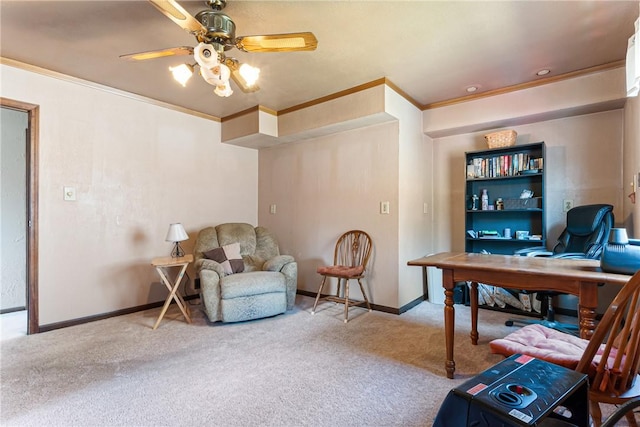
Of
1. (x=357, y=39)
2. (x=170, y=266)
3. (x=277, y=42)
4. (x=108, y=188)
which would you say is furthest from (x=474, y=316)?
(x=108, y=188)

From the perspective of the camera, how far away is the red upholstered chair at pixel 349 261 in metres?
3.35

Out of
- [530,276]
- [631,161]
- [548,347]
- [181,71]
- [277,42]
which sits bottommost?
[548,347]

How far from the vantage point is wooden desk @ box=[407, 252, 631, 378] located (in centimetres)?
157

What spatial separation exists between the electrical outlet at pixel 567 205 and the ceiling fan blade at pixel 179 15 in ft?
12.1

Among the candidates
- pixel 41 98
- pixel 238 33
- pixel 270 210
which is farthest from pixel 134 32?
pixel 270 210

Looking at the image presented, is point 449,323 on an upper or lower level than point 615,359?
lower

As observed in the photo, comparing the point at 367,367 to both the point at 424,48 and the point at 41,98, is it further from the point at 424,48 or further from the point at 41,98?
the point at 41,98

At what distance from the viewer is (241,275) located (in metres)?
3.18

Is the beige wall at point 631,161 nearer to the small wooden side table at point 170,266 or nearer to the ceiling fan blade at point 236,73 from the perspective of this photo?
the ceiling fan blade at point 236,73

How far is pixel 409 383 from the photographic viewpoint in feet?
6.48

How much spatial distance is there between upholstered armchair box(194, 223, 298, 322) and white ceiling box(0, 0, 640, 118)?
173 cm

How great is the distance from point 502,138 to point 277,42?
2.70 meters

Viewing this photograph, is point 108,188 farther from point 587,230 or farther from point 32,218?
point 587,230

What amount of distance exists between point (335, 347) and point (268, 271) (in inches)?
48.2
